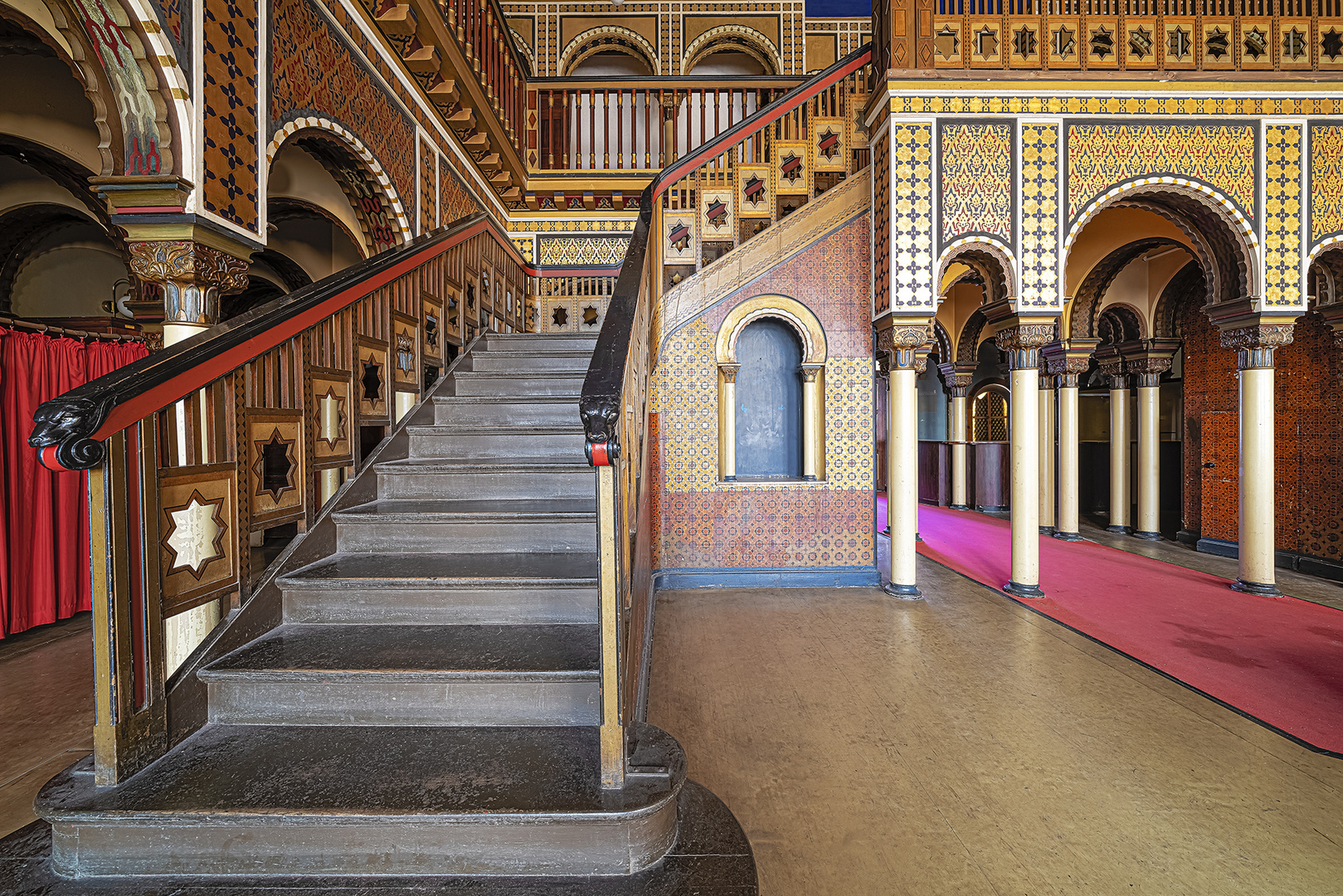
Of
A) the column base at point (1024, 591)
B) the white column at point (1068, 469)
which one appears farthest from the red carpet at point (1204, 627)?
the white column at point (1068, 469)

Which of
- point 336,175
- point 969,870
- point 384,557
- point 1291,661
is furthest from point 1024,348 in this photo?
point 336,175

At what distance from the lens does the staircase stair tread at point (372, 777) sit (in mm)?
1549

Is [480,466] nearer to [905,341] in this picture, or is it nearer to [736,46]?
[905,341]

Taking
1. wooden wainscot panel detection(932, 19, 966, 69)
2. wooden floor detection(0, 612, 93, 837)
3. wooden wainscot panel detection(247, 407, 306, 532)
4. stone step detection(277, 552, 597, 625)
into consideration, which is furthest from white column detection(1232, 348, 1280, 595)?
wooden floor detection(0, 612, 93, 837)

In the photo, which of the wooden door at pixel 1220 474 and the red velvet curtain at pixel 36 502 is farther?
the wooden door at pixel 1220 474

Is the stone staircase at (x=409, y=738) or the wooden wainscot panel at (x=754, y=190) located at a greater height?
the wooden wainscot panel at (x=754, y=190)

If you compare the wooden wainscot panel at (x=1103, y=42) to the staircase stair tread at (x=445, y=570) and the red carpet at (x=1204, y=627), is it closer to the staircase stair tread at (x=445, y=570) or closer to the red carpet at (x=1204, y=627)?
the red carpet at (x=1204, y=627)

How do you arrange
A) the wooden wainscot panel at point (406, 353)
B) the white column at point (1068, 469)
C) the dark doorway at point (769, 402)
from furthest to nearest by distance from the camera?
1. the white column at point (1068, 469)
2. the dark doorway at point (769, 402)
3. the wooden wainscot panel at point (406, 353)

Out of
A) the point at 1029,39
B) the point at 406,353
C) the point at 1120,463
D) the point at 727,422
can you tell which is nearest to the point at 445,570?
the point at 406,353

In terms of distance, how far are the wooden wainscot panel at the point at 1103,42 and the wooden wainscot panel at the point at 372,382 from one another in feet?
20.0

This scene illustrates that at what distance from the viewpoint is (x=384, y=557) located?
262 centimetres

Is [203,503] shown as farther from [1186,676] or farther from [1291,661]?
[1291,661]

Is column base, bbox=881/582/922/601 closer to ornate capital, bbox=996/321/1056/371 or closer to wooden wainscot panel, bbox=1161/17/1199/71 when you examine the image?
ornate capital, bbox=996/321/1056/371

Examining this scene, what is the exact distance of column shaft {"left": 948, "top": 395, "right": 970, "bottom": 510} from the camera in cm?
1133
